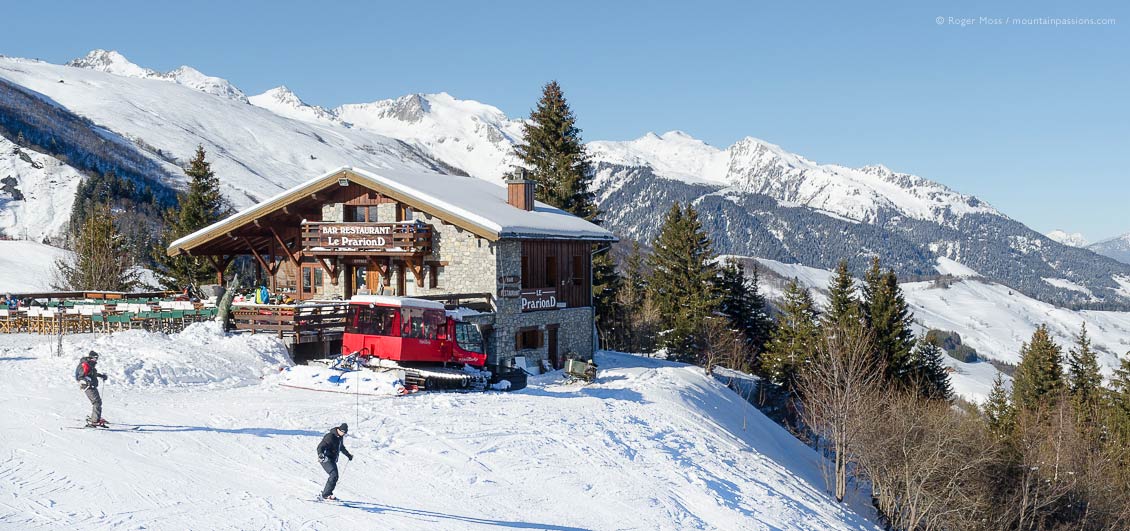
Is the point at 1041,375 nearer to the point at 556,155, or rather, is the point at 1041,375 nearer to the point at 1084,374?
the point at 1084,374

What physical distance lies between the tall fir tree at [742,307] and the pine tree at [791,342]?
2558 mm

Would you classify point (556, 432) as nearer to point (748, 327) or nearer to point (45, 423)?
point (45, 423)

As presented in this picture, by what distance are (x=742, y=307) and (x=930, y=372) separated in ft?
38.5

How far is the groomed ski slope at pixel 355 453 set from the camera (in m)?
13.6

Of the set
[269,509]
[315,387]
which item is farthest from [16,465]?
[315,387]

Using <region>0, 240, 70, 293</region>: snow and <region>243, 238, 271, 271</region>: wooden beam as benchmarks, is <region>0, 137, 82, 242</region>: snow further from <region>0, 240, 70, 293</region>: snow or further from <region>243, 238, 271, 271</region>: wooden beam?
<region>243, 238, 271, 271</region>: wooden beam

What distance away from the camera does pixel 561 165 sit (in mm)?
47969

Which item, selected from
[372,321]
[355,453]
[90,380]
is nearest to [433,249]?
[372,321]

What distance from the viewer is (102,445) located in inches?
622

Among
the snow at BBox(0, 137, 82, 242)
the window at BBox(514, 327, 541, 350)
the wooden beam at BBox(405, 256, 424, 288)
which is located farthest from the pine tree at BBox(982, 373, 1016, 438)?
the snow at BBox(0, 137, 82, 242)

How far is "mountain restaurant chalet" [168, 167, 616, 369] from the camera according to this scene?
30.4 m

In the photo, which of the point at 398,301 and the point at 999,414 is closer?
the point at 398,301

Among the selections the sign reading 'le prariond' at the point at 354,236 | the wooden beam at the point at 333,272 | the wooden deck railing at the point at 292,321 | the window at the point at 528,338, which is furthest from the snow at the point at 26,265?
the window at the point at 528,338

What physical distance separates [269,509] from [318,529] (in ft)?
3.86
